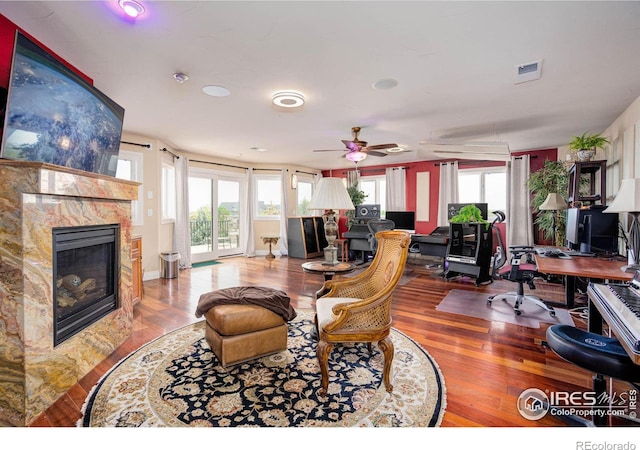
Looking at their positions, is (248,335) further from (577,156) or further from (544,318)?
(577,156)

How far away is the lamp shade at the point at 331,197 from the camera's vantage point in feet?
10.0

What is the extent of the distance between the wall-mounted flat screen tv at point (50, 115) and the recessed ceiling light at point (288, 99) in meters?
1.53

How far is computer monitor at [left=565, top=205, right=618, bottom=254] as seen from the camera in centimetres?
315

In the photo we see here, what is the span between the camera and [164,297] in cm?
386

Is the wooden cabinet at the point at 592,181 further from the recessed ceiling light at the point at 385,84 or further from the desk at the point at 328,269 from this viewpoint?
the desk at the point at 328,269

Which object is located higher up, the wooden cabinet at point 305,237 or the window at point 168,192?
the window at point 168,192

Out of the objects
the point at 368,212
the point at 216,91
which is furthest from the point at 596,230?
the point at 216,91

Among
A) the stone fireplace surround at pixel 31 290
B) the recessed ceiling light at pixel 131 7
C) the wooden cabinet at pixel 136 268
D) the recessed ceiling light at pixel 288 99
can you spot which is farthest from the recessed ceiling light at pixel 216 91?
the wooden cabinet at pixel 136 268

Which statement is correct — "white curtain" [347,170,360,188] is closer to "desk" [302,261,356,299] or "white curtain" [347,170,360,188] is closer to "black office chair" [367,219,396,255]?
"black office chair" [367,219,396,255]

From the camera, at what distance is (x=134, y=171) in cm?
475

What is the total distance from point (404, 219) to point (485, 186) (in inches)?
72.9

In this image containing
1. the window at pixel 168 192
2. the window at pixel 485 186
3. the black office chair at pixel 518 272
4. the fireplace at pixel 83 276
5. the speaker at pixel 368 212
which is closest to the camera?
the fireplace at pixel 83 276

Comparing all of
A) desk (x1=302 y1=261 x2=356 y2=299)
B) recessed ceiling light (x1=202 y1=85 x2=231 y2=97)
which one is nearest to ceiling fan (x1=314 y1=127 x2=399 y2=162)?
recessed ceiling light (x1=202 y1=85 x2=231 y2=97)
